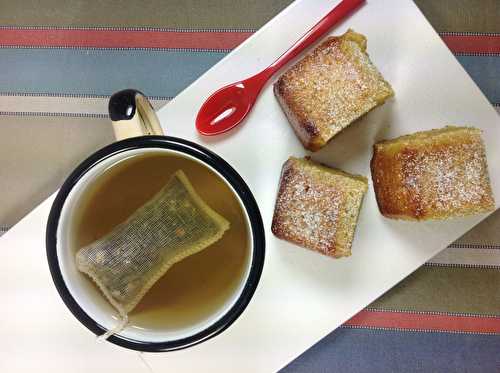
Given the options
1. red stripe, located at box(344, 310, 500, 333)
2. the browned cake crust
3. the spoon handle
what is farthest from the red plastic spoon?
red stripe, located at box(344, 310, 500, 333)

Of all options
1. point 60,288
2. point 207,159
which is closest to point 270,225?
point 207,159

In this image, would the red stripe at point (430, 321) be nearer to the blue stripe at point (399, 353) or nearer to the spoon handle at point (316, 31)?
the blue stripe at point (399, 353)

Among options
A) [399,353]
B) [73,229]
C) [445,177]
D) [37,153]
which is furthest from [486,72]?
[37,153]

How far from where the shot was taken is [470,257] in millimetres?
961

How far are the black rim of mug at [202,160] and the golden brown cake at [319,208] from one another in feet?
0.56

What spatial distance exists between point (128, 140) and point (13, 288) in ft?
1.54

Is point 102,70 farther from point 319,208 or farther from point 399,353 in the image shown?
point 399,353

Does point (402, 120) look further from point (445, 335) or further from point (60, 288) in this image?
point (60, 288)

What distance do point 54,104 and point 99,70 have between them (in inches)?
4.7

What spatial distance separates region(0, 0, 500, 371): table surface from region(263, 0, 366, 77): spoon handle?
16 cm

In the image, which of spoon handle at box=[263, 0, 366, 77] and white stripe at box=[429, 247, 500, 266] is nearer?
spoon handle at box=[263, 0, 366, 77]

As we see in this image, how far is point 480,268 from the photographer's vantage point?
0.96 metres

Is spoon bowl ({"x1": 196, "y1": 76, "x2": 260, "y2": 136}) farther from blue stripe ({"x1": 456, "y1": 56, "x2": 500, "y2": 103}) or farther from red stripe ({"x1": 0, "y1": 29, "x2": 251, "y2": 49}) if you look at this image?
blue stripe ({"x1": 456, "y1": 56, "x2": 500, "y2": 103})

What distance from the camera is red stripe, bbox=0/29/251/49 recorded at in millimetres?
967
